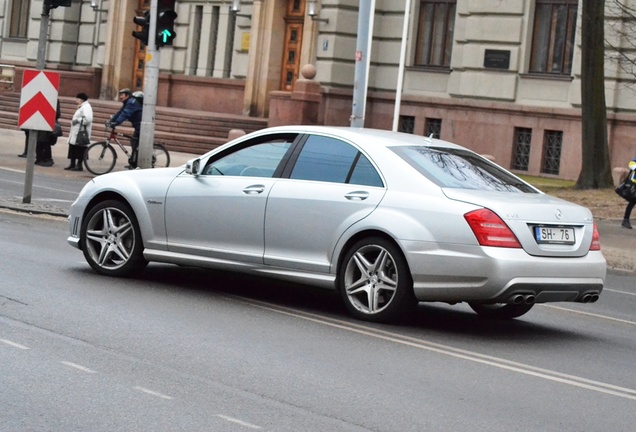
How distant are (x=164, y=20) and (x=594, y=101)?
8984 mm

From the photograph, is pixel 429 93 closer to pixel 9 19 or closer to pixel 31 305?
pixel 9 19

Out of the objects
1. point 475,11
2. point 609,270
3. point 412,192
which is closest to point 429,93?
point 475,11

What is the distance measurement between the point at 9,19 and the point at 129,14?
7.11 m

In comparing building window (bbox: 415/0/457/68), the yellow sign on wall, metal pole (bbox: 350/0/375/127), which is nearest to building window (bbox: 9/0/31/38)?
Result: the yellow sign on wall

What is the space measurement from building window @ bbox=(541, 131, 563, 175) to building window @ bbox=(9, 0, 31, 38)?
22.3m

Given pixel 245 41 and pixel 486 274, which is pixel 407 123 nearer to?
pixel 245 41

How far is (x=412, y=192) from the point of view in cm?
1013

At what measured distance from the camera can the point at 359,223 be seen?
10188mm

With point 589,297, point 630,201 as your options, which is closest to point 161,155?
point 630,201

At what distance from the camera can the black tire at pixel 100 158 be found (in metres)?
26.7

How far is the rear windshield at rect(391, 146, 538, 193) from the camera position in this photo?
1035cm

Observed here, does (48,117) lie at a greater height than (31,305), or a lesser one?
greater

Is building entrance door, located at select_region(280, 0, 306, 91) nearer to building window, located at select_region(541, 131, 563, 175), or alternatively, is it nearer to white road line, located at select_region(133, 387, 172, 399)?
building window, located at select_region(541, 131, 563, 175)

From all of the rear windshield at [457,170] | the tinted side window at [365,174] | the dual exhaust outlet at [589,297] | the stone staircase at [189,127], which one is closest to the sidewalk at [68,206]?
the stone staircase at [189,127]
